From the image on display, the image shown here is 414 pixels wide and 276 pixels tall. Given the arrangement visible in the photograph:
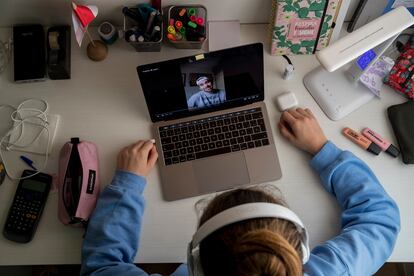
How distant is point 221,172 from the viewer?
3.15 ft

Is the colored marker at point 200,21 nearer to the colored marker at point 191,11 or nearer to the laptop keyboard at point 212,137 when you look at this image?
the colored marker at point 191,11

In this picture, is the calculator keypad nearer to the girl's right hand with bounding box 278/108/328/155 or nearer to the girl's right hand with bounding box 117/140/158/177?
the girl's right hand with bounding box 117/140/158/177

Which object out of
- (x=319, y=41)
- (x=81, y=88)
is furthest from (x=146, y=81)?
(x=319, y=41)

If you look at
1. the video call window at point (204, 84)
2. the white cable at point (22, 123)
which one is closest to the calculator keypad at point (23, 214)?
the white cable at point (22, 123)

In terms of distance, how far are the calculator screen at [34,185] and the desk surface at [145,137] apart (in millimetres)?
39

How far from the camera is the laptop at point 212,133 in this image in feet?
3.05

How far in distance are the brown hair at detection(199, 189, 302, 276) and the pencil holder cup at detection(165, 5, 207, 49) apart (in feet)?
1.81

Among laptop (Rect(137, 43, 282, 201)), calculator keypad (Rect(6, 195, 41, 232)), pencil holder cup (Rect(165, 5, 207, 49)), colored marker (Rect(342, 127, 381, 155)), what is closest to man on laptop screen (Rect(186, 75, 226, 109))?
laptop (Rect(137, 43, 282, 201))

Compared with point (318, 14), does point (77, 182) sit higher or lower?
lower

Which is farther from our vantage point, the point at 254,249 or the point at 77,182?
the point at 77,182

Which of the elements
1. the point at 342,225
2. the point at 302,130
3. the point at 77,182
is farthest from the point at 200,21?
the point at 342,225

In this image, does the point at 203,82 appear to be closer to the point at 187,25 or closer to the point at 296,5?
the point at 187,25

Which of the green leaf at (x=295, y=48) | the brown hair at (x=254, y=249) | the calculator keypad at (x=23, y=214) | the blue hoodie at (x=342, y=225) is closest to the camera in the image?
the brown hair at (x=254, y=249)

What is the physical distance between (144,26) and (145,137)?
12.1 inches
